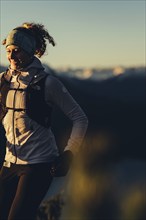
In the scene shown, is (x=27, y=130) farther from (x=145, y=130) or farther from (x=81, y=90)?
(x=145, y=130)

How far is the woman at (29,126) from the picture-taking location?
11.9 ft

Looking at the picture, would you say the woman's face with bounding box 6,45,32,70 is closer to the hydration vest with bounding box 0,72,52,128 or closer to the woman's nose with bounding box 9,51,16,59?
the woman's nose with bounding box 9,51,16,59

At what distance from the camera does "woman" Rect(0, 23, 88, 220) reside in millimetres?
3629

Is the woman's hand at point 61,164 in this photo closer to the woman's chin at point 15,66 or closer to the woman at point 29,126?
the woman at point 29,126

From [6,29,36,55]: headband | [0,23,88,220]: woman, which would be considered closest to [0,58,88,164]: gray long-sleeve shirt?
[0,23,88,220]: woman

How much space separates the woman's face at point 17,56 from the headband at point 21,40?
25 millimetres

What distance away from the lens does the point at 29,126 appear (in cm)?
363

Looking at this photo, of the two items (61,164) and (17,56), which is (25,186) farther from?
(17,56)

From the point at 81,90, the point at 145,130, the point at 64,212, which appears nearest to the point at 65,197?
the point at 64,212

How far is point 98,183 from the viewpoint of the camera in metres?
10.1

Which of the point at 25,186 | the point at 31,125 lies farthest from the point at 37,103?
the point at 25,186

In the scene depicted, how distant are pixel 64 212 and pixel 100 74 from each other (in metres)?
9.57

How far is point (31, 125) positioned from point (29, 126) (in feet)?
0.04

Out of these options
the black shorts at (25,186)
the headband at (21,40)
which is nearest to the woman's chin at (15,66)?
the headband at (21,40)
